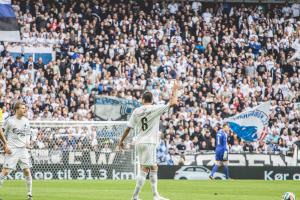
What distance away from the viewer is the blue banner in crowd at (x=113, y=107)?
117ft

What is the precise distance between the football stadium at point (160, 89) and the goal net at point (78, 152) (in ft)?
0.14

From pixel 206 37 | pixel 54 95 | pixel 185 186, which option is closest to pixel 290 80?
pixel 206 37

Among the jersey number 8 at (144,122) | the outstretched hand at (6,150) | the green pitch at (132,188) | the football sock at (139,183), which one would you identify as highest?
the jersey number 8 at (144,122)

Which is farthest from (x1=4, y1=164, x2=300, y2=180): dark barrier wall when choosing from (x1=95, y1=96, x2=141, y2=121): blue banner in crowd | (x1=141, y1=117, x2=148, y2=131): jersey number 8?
(x1=141, y1=117, x2=148, y2=131): jersey number 8

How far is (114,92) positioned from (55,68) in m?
3.01

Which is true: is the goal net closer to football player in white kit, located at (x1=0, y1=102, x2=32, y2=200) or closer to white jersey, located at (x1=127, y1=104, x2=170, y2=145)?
football player in white kit, located at (x1=0, y1=102, x2=32, y2=200)

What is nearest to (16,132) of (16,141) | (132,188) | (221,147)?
(16,141)

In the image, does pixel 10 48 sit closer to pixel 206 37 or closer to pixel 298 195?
pixel 206 37

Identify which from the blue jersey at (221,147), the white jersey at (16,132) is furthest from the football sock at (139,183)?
the blue jersey at (221,147)

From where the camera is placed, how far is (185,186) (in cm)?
2659

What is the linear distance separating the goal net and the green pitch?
3.92m

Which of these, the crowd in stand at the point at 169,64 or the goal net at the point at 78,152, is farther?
the crowd in stand at the point at 169,64

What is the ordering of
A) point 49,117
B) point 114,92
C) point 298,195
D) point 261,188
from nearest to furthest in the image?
1. point 298,195
2. point 261,188
3. point 49,117
4. point 114,92

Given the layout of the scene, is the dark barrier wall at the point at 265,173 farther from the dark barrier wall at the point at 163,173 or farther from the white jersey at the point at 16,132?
the white jersey at the point at 16,132
